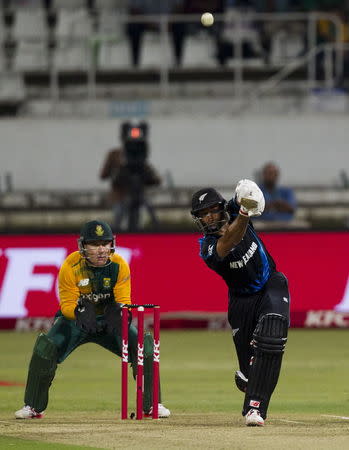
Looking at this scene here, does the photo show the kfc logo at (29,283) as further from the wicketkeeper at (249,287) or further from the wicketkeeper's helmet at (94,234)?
the wicketkeeper at (249,287)

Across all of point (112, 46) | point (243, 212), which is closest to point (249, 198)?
point (243, 212)

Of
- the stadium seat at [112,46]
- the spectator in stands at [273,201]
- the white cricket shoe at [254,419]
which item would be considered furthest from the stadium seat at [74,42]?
the white cricket shoe at [254,419]

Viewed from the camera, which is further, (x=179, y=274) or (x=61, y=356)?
(x=179, y=274)

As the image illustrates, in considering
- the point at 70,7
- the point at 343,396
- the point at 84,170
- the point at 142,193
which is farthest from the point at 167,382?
the point at 70,7

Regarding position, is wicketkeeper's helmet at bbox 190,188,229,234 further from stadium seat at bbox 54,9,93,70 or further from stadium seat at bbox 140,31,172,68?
stadium seat at bbox 140,31,172,68

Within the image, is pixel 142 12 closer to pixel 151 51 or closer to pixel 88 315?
pixel 151 51

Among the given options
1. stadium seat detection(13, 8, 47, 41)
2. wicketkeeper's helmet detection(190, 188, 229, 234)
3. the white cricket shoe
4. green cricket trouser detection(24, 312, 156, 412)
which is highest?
stadium seat detection(13, 8, 47, 41)

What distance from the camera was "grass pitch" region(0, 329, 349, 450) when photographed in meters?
9.10

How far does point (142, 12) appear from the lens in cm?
2603

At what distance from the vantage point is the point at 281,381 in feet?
45.2

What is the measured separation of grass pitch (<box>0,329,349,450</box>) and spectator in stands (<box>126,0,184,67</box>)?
26.2ft

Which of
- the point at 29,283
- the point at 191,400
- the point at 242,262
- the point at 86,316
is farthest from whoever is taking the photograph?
the point at 29,283

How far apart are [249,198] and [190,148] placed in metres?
14.8

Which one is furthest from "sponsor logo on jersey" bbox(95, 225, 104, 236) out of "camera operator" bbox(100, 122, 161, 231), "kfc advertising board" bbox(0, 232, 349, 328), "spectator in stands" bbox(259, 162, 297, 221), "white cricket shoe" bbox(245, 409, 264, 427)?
"spectator in stands" bbox(259, 162, 297, 221)
